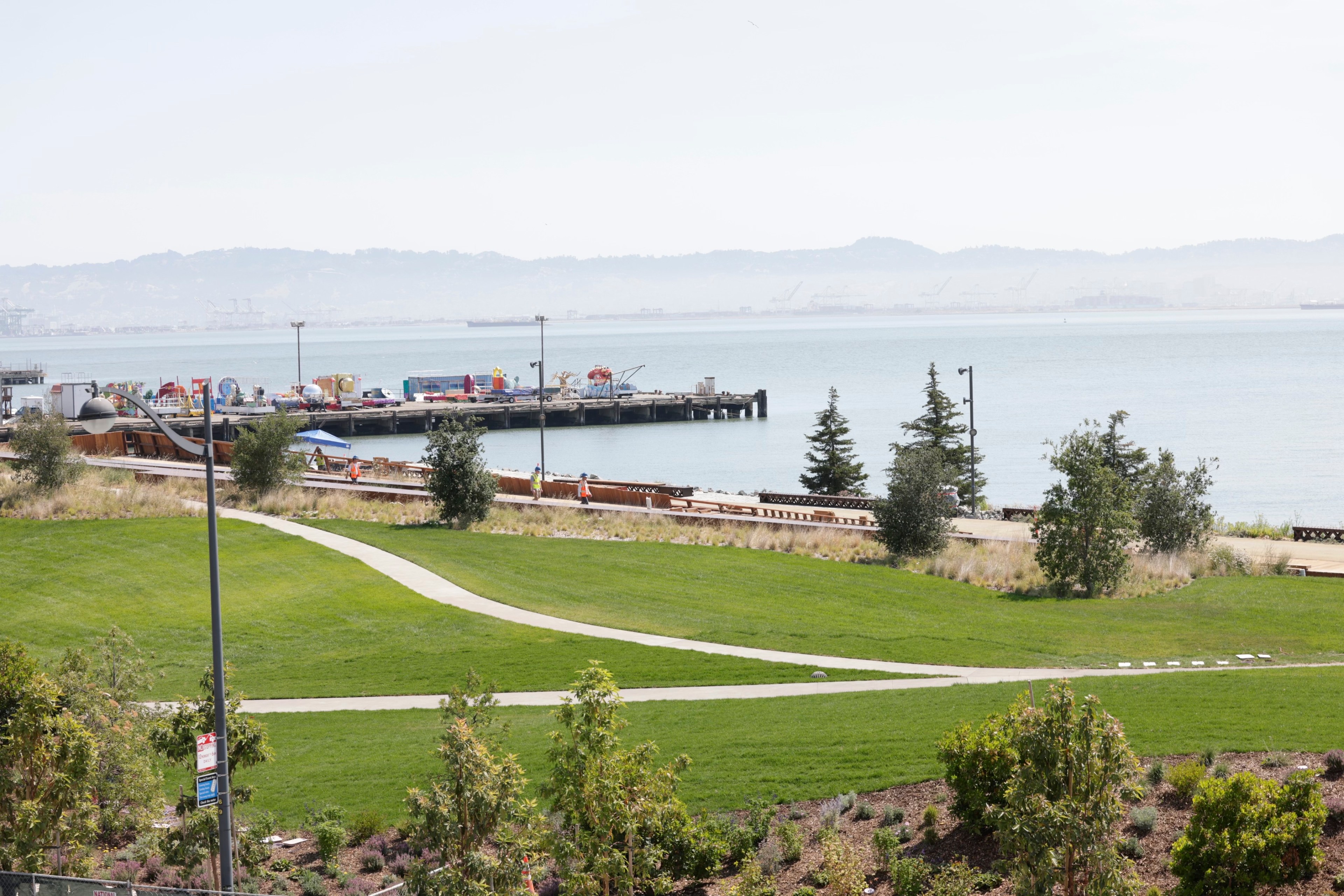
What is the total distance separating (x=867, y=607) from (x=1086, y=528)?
20.0ft

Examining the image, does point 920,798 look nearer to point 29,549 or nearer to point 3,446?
point 29,549

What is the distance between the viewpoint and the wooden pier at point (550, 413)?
10862 cm

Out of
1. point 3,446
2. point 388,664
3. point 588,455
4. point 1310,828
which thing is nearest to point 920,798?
point 1310,828

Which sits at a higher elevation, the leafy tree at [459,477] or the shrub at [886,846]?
the leafy tree at [459,477]

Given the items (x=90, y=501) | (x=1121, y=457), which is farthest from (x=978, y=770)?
(x=90, y=501)

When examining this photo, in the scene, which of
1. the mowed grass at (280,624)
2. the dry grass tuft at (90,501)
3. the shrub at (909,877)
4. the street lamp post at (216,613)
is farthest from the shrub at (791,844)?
the dry grass tuft at (90,501)

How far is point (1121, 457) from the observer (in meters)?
39.6

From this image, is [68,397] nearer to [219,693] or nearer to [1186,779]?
[219,693]

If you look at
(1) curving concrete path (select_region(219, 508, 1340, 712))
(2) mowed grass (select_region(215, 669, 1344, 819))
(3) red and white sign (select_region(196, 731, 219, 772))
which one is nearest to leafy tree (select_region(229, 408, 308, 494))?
(1) curving concrete path (select_region(219, 508, 1340, 712))

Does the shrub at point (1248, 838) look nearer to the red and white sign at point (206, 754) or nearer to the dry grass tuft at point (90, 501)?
the red and white sign at point (206, 754)

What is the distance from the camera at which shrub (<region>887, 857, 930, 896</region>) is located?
450 inches

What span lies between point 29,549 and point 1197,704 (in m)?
28.1

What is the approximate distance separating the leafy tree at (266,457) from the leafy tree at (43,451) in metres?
5.10

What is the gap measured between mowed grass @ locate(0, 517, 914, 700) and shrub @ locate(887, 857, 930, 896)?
889cm
